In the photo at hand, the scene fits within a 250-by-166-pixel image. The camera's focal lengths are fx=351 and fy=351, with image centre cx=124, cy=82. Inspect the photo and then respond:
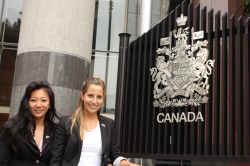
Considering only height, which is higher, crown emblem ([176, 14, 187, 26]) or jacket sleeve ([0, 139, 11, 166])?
crown emblem ([176, 14, 187, 26])

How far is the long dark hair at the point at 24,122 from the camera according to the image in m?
2.51

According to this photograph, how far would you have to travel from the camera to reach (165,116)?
5.07 meters

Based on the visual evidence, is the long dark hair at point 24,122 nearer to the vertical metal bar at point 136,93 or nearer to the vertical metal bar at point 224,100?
the vertical metal bar at point 224,100

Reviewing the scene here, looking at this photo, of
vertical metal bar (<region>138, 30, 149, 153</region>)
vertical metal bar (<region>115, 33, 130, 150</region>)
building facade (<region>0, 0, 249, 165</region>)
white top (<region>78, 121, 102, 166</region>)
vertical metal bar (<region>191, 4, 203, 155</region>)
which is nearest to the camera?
white top (<region>78, 121, 102, 166</region>)

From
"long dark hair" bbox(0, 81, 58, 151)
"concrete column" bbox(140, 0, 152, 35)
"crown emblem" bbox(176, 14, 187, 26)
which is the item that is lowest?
"long dark hair" bbox(0, 81, 58, 151)

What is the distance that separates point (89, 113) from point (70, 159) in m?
0.36

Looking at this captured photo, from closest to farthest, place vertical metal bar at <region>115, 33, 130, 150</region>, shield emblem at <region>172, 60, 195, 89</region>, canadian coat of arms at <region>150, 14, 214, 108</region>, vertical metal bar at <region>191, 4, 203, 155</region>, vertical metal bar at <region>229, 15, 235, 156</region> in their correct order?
vertical metal bar at <region>229, 15, 235, 156</region>
vertical metal bar at <region>191, 4, 203, 155</region>
canadian coat of arms at <region>150, 14, 214, 108</region>
shield emblem at <region>172, 60, 195, 89</region>
vertical metal bar at <region>115, 33, 130, 150</region>

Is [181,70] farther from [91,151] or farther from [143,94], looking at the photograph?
[91,151]

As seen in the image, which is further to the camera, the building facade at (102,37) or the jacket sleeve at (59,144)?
the building facade at (102,37)

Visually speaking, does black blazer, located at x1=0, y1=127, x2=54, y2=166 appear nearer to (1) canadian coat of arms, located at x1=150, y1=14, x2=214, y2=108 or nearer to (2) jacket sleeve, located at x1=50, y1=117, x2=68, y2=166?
(2) jacket sleeve, located at x1=50, y1=117, x2=68, y2=166

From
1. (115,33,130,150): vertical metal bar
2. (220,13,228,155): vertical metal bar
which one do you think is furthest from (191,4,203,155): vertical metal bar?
(115,33,130,150): vertical metal bar

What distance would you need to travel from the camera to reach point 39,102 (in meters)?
2.62

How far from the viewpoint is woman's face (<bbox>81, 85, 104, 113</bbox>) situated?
2.50m

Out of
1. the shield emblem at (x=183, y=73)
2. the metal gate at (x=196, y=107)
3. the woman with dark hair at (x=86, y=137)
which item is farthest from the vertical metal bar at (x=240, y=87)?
the woman with dark hair at (x=86, y=137)
